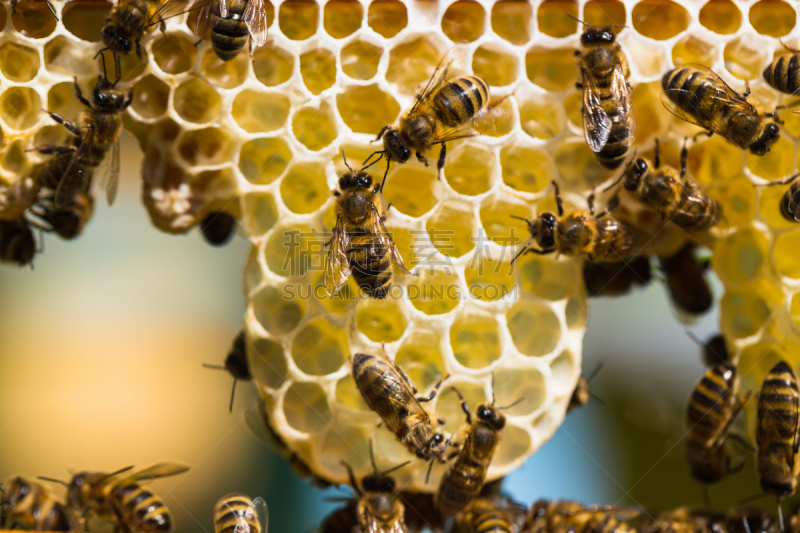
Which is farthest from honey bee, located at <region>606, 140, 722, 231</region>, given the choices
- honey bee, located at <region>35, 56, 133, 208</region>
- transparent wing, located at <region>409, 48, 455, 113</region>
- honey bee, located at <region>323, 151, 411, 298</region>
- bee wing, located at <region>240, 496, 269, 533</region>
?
honey bee, located at <region>35, 56, 133, 208</region>

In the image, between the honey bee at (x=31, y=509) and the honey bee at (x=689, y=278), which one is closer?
the honey bee at (x=31, y=509)

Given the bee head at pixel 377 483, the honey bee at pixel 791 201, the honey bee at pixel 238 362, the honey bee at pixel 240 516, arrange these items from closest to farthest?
the honey bee at pixel 240 516 < the honey bee at pixel 791 201 < the bee head at pixel 377 483 < the honey bee at pixel 238 362

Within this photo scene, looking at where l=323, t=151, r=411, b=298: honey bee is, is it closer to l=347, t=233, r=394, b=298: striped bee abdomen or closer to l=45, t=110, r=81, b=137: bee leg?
l=347, t=233, r=394, b=298: striped bee abdomen

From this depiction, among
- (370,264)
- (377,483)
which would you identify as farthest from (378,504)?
(370,264)

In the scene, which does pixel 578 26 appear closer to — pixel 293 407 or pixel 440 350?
pixel 440 350

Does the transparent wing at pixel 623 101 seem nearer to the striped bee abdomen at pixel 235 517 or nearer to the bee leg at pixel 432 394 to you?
the bee leg at pixel 432 394

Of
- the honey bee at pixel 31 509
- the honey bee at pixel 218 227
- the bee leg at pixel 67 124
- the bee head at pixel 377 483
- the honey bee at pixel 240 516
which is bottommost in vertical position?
the bee head at pixel 377 483

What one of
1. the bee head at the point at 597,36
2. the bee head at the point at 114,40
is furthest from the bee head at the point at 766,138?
the bee head at the point at 114,40

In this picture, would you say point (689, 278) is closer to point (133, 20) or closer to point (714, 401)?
point (714, 401)
